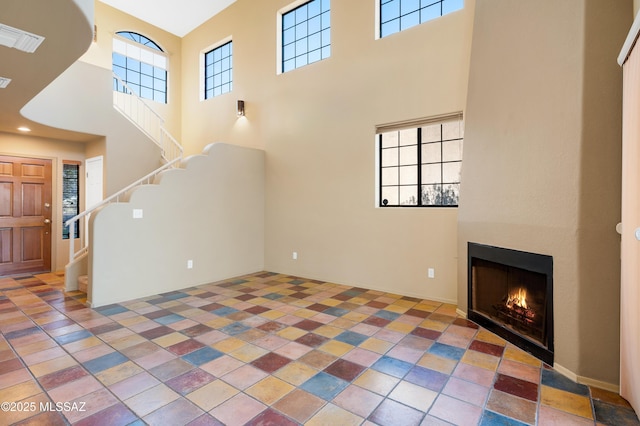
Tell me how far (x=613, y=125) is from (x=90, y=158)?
26.2 ft

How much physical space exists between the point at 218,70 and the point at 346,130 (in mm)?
4168

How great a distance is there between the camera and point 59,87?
5379 millimetres

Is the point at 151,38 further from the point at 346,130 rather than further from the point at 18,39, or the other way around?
the point at 18,39

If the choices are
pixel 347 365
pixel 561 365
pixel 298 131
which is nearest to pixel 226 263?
pixel 298 131

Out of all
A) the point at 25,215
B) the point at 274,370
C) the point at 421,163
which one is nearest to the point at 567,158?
the point at 421,163

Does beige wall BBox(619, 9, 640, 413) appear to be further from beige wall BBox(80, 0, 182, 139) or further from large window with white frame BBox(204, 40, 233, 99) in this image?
beige wall BBox(80, 0, 182, 139)

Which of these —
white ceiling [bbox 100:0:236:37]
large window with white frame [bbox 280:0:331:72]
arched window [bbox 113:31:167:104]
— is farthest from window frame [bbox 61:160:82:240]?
large window with white frame [bbox 280:0:331:72]

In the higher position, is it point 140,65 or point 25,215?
point 140,65

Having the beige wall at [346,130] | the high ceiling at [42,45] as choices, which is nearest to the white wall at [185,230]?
the beige wall at [346,130]

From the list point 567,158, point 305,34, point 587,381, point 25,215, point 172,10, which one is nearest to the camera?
point 587,381

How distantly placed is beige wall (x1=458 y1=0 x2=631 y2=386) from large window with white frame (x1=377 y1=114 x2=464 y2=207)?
1069 millimetres

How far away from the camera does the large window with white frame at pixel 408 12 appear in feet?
14.0

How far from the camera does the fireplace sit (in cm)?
266

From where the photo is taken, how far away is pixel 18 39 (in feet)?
8.25
